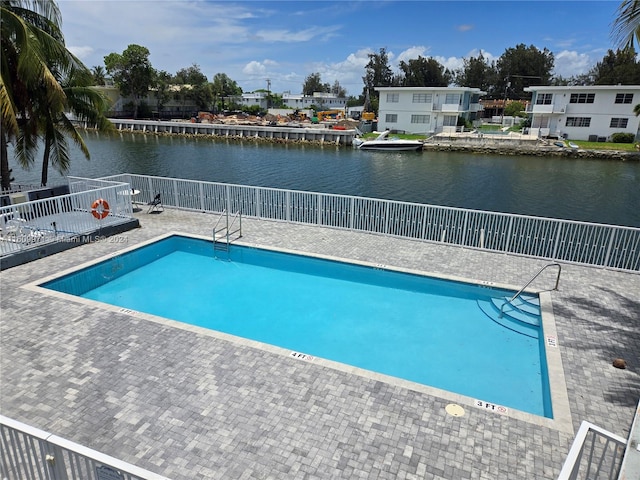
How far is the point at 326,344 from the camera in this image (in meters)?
8.20

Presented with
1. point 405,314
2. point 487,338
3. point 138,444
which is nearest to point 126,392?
point 138,444

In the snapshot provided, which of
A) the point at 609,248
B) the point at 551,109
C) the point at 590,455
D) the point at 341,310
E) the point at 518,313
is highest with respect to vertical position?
the point at 551,109

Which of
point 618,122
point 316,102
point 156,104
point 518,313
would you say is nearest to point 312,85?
point 316,102

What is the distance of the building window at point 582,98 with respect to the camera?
47.5 metres

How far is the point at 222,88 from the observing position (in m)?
99.2

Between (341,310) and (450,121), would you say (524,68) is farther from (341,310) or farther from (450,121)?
(341,310)

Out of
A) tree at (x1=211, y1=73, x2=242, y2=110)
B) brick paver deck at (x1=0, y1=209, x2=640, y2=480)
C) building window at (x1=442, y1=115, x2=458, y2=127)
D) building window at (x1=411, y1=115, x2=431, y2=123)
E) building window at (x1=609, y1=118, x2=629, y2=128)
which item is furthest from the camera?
tree at (x1=211, y1=73, x2=242, y2=110)

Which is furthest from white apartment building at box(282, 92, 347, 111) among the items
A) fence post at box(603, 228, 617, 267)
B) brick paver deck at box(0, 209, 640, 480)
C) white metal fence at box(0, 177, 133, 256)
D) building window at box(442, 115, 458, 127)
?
brick paver deck at box(0, 209, 640, 480)

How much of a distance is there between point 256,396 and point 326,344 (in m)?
2.62

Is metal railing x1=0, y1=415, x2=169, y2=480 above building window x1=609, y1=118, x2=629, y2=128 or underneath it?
underneath

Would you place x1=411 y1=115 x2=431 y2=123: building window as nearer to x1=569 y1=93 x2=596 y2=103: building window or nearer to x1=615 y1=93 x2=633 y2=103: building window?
x1=569 y1=93 x2=596 y2=103: building window

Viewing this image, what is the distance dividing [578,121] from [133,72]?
2631 inches

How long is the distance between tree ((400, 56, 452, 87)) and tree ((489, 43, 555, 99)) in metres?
12.4

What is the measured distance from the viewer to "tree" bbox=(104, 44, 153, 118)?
70500 mm
